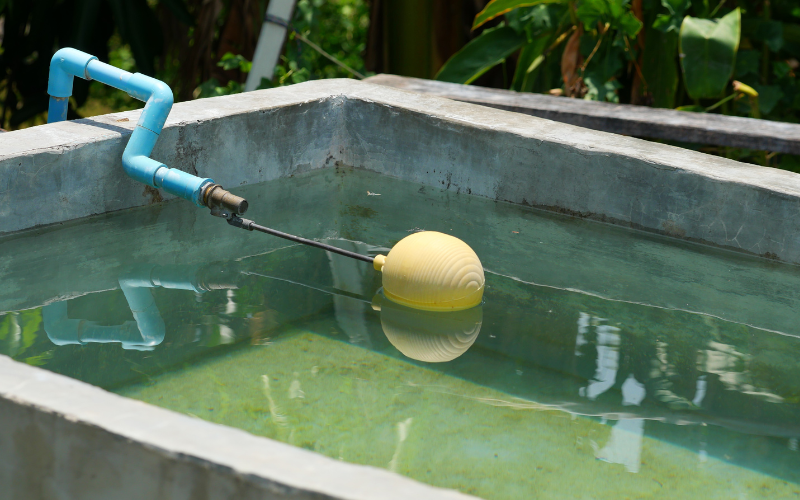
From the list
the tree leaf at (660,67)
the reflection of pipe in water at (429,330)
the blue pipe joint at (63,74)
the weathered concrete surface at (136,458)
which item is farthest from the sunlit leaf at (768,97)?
the weathered concrete surface at (136,458)

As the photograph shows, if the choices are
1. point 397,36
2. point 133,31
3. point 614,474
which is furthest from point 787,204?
point 133,31

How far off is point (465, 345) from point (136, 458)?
117cm

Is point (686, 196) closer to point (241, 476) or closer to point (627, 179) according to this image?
point (627, 179)

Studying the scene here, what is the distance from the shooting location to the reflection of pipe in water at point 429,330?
2346 millimetres

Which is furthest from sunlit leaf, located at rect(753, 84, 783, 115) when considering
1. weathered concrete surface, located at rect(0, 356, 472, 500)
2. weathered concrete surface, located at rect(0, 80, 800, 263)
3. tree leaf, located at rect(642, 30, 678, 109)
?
weathered concrete surface, located at rect(0, 356, 472, 500)

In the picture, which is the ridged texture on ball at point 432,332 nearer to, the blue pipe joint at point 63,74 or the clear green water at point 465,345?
the clear green water at point 465,345

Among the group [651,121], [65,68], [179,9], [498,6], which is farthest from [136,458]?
[179,9]

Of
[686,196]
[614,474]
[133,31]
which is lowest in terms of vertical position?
[614,474]

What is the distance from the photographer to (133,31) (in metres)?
5.43

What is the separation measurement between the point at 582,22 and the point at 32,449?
145 inches

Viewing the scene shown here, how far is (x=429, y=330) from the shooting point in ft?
8.00

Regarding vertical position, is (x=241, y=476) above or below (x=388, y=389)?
above

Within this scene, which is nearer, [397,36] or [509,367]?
[509,367]

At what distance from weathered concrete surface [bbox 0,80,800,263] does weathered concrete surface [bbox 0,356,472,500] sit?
132 centimetres
